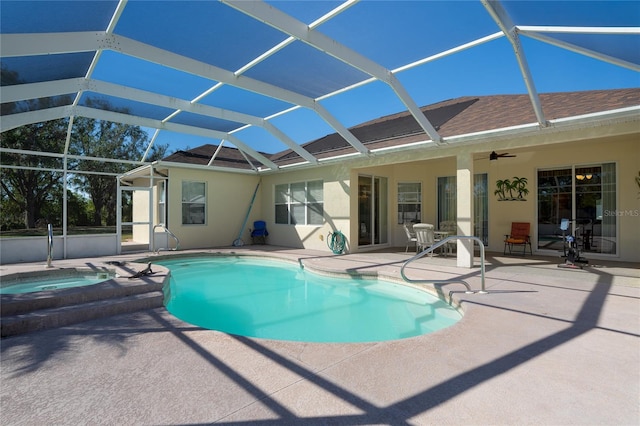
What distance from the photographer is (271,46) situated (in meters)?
5.54

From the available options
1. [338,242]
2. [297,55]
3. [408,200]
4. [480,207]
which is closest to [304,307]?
[297,55]

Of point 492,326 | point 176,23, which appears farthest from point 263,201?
point 492,326

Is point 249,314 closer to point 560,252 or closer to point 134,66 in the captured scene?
point 134,66

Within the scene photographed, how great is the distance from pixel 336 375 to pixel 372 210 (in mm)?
9049

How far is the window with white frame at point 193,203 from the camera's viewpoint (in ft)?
39.5

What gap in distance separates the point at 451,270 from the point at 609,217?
468 centimetres

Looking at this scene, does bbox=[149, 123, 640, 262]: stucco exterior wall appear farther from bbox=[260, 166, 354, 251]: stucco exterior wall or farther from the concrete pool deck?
the concrete pool deck

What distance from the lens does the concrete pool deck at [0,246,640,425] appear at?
2.15 meters

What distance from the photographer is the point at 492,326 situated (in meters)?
3.69

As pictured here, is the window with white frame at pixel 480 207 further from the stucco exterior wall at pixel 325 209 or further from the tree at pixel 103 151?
the tree at pixel 103 151

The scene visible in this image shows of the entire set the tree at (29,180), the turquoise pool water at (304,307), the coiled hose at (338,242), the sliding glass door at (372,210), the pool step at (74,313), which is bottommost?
the turquoise pool water at (304,307)

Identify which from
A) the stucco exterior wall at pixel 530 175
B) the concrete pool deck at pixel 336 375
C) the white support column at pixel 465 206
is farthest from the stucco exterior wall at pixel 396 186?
the concrete pool deck at pixel 336 375

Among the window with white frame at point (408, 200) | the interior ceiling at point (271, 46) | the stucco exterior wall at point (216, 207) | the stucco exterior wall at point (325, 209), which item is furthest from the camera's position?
the window with white frame at point (408, 200)

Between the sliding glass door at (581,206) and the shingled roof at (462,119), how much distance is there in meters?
2.17
